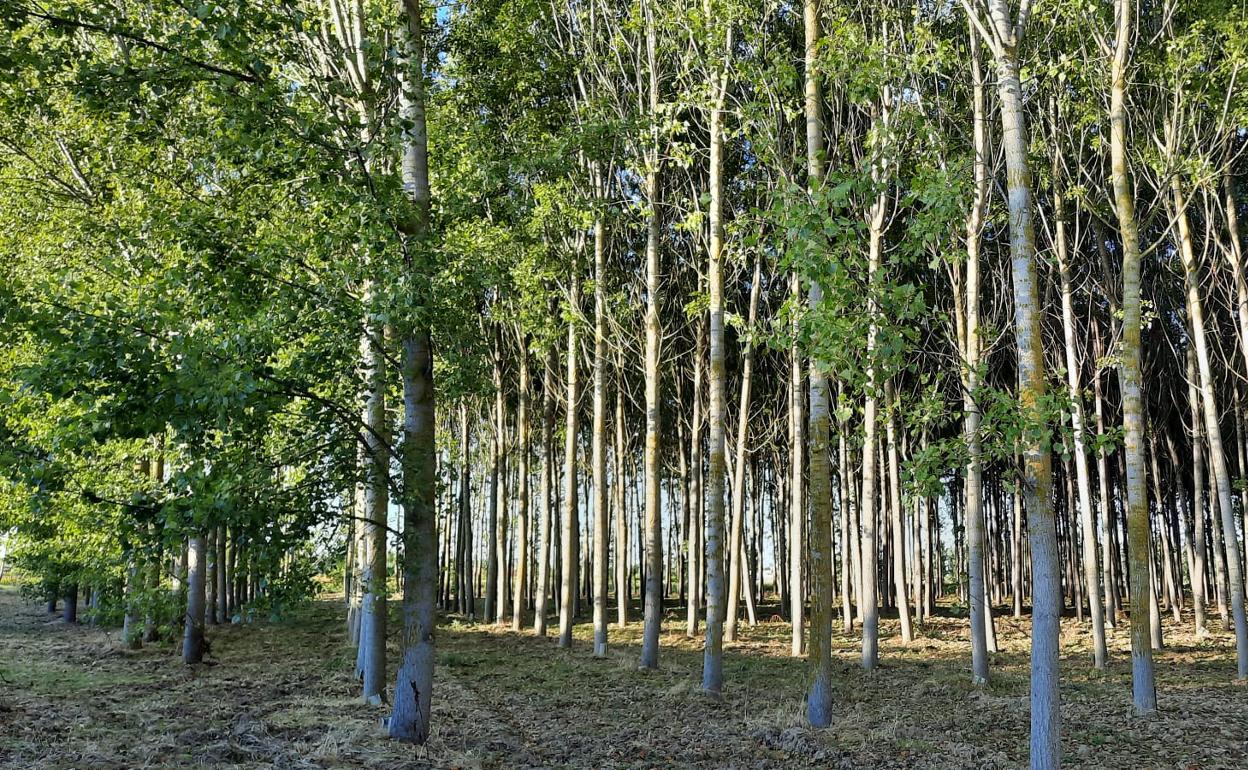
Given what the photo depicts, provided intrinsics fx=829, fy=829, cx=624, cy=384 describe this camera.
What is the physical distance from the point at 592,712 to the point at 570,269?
9.15m

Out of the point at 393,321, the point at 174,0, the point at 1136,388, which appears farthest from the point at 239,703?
the point at 1136,388

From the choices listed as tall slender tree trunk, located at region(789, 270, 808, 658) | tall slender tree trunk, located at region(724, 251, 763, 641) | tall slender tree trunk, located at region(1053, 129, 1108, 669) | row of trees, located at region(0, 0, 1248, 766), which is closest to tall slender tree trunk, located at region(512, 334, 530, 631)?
row of trees, located at region(0, 0, 1248, 766)

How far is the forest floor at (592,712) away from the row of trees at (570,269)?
75 cm

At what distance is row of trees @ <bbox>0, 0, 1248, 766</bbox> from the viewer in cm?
632

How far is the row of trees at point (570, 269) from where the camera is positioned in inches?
249

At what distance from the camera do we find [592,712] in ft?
36.4

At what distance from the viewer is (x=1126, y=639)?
63.8 ft

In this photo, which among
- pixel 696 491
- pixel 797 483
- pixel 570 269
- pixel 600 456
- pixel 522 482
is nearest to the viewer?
pixel 797 483

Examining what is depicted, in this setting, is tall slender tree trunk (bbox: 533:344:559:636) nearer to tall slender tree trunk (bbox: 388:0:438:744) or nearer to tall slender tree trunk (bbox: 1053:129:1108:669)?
tall slender tree trunk (bbox: 1053:129:1108:669)

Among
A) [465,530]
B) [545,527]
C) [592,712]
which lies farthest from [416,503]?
[465,530]

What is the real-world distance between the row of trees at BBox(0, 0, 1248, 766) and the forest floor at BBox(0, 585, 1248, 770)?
75 cm

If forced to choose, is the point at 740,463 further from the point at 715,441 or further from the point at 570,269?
the point at 570,269

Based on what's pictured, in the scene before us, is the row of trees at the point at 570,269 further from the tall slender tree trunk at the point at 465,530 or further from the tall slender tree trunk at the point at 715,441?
the tall slender tree trunk at the point at 465,530

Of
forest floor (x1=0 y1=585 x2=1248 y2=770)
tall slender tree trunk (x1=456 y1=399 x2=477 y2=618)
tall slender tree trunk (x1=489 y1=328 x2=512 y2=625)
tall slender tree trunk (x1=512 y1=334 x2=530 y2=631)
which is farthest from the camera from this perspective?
tall slender tree trunk (x1=456 y1=399 x2=477 y2=618)
